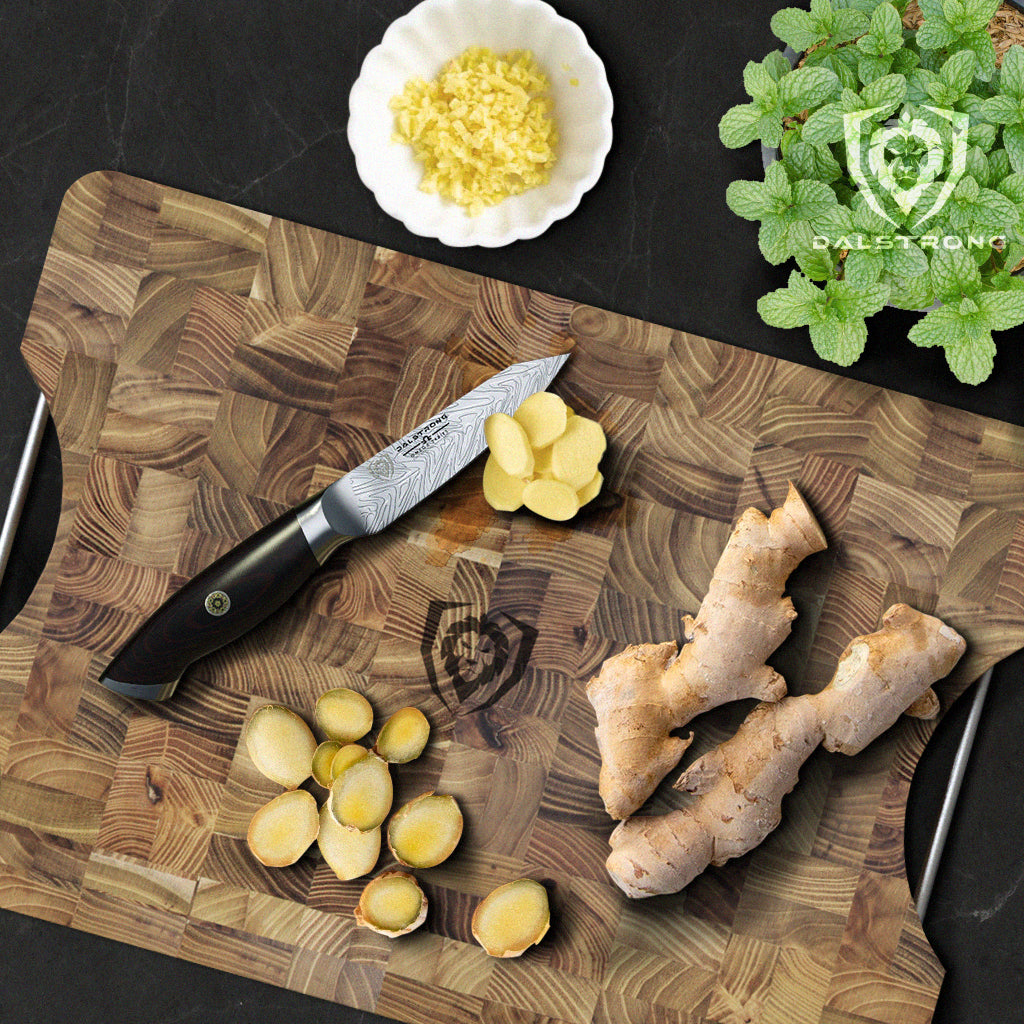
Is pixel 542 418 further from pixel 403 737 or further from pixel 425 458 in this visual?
pixel 403 737

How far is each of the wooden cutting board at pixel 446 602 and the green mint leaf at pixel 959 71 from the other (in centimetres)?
44

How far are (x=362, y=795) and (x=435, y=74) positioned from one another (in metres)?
1.08

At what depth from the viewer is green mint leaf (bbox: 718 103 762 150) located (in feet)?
3.85

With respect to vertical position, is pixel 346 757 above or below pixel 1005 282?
below

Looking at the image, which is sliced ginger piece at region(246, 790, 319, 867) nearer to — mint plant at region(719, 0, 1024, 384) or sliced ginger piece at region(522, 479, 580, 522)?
sliced ginger piece at region(522, 479, 580, 522)

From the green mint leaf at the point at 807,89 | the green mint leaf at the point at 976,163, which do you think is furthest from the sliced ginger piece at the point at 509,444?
the green mint leaf at the point at 976,163

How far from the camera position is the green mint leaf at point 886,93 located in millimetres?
1068

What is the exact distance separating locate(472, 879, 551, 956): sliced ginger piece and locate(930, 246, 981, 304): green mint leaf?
38.2 inches

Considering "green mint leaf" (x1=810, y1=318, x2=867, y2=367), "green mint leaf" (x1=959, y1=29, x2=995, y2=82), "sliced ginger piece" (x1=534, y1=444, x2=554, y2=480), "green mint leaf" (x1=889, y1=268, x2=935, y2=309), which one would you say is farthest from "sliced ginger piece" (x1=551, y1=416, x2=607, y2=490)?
"green mint leaf" (x1=959, y1=29, x2=995, y2=82)

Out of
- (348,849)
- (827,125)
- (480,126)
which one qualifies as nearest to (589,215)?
(480,126)

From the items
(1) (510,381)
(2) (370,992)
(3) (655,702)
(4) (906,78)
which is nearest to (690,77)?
(4) (906,78)

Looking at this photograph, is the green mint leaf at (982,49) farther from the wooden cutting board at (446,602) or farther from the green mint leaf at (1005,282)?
the wooden cutting board at (446,602)

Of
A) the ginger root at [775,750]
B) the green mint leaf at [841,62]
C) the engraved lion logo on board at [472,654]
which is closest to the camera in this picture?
the green mint leaf at [841,62]

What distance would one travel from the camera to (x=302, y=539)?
1330mm
